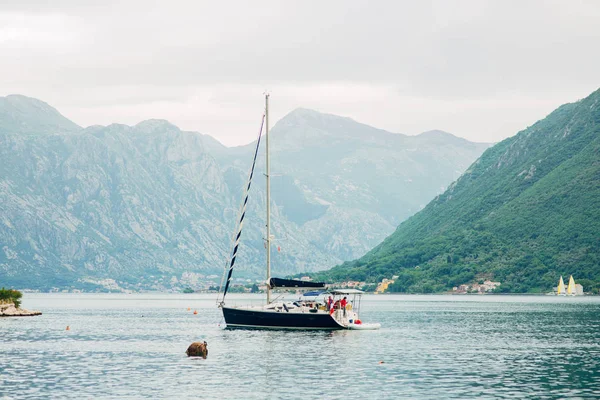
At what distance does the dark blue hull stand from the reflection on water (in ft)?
4.67

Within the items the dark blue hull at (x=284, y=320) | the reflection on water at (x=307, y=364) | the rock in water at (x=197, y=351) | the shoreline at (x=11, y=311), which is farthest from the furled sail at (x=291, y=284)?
the shoreline at (x=11, y=311)

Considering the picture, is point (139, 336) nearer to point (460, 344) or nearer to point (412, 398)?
point (460, 344)

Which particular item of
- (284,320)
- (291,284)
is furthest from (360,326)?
(284,320)

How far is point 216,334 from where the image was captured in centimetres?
11481

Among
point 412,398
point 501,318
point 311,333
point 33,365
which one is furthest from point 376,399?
point 501,318

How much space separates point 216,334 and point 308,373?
4568 centimetres

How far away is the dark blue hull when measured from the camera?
112 m

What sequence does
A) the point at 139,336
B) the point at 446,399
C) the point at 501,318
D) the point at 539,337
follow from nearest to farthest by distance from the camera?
1. the point at 446,399
2. the point at 539,337
3. the point at 139,336
4. the point at 501,318

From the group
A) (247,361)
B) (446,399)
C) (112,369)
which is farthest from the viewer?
(247,361)

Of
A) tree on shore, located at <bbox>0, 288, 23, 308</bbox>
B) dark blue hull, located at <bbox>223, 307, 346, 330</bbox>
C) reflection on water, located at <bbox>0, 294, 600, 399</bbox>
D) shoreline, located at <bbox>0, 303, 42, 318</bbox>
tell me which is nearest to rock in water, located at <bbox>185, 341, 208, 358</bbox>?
reflection on water, located at <bbox>0, 294, 600, 399</bbox>

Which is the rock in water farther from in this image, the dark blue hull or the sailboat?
the dark blue hull

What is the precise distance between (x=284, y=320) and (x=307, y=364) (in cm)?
3611

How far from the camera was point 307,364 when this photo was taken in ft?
252

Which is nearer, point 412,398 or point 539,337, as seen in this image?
point 412,398
